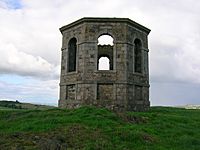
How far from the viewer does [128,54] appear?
55.7ft

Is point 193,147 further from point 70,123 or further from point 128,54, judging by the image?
point 128,54

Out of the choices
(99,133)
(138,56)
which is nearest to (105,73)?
(138,56)

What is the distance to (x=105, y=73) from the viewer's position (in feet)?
54.6

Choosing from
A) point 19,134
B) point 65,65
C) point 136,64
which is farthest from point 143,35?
point 19,134

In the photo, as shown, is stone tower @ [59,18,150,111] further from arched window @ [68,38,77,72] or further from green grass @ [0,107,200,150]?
green grass @ [0,107,200,150]

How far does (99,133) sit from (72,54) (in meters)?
9.79

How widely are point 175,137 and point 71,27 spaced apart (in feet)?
34.9

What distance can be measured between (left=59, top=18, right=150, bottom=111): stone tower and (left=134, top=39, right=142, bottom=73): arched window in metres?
0.28

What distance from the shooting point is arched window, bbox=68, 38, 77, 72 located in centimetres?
1877

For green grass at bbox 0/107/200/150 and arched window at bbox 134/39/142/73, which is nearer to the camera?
green grass at bbox 0/107/200/150

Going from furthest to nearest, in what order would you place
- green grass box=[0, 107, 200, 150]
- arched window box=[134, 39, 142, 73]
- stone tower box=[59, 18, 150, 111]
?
1. arched window box=[134, 39, 142, 73]
2. stone tower box=[59, 18, 150, 111]
3. green grass box=[0, 107, 200, 150]

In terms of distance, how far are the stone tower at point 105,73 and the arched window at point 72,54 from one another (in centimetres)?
31

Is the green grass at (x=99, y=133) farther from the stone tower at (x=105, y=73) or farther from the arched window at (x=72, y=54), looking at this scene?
the arched window at (x=72, y=54)

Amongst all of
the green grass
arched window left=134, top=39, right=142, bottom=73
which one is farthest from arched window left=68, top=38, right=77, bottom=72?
the green grass
